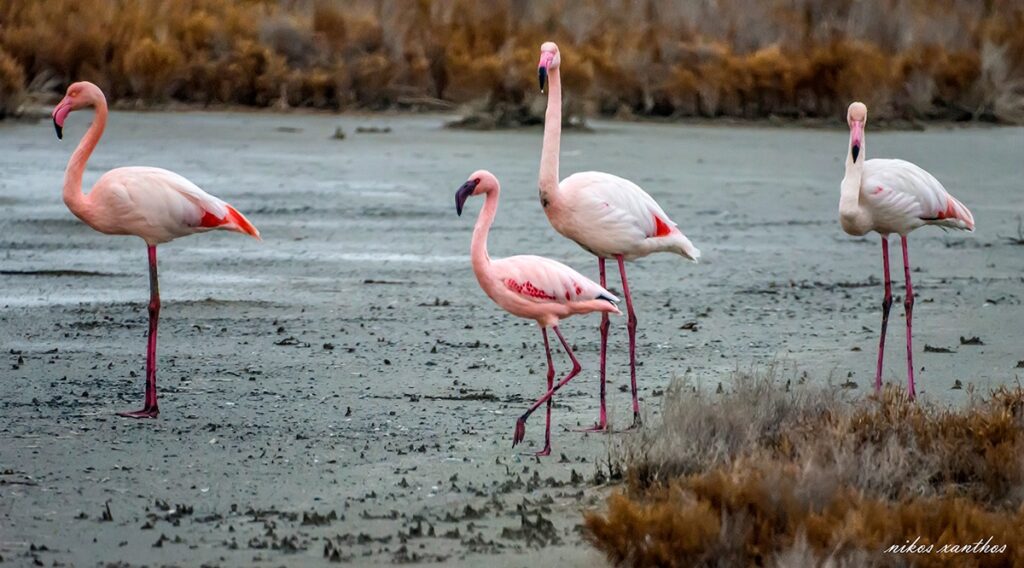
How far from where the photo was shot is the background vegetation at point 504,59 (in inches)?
1126

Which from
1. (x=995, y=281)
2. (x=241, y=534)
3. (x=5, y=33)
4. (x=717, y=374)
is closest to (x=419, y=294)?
(x=717, y=374)

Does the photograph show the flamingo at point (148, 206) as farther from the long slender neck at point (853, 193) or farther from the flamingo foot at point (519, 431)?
the long slender neck at point (853, 193)

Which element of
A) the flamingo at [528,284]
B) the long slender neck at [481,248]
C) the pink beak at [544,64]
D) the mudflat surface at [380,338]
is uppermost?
the pink beak at [544,64]

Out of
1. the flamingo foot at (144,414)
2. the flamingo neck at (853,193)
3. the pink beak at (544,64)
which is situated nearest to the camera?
the pink beak at (544,64)

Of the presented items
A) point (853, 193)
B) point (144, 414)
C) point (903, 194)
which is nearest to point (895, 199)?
point (903, 194)

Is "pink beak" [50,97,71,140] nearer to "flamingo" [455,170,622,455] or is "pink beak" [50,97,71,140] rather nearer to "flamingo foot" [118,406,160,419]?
"flamingo foot" [118,406,160,419]

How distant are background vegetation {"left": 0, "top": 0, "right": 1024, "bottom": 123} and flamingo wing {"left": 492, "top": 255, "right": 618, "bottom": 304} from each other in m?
18.3

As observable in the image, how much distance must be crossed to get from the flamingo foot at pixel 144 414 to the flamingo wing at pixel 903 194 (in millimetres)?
3860

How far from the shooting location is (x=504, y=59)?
98.6 ft

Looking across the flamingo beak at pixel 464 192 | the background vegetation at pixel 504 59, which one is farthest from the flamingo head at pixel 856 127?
the background vegetation at pixel 504 59

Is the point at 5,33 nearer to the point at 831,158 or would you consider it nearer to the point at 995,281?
the point at 831,158

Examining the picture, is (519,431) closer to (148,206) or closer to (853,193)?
(148,206)

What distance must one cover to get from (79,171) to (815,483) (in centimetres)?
487

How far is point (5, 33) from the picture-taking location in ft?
103
